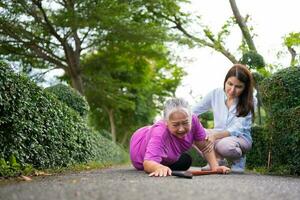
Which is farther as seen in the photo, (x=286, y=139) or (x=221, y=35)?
(x=221, y=35)

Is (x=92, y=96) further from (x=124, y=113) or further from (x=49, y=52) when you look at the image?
(x=124, y=113)

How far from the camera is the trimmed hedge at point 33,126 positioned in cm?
507

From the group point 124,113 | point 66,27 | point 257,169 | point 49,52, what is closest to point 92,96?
point 49,52

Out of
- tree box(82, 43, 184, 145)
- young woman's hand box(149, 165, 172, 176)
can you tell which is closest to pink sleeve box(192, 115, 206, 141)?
young woman's hand box(149, 165, 172, 176)

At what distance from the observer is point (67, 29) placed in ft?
54.3

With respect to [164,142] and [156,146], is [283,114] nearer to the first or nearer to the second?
[164,142]

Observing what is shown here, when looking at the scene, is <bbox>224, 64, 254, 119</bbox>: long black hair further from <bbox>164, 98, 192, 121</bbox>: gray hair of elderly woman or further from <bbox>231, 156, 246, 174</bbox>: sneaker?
<bbox>164, 98, 192, 121</bbox>: gray hair of elderly woman

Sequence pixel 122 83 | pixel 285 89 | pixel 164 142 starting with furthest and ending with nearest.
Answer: pixel 122 83 < pixel 285 89 < pixel 164 142

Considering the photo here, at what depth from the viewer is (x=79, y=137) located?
845cm

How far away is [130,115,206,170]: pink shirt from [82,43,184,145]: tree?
556 inches

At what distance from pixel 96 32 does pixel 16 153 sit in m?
12.6

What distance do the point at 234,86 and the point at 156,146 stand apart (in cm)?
162

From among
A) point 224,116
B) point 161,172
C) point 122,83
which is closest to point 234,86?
point 224,116

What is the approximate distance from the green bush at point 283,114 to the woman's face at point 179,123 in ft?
5.35
